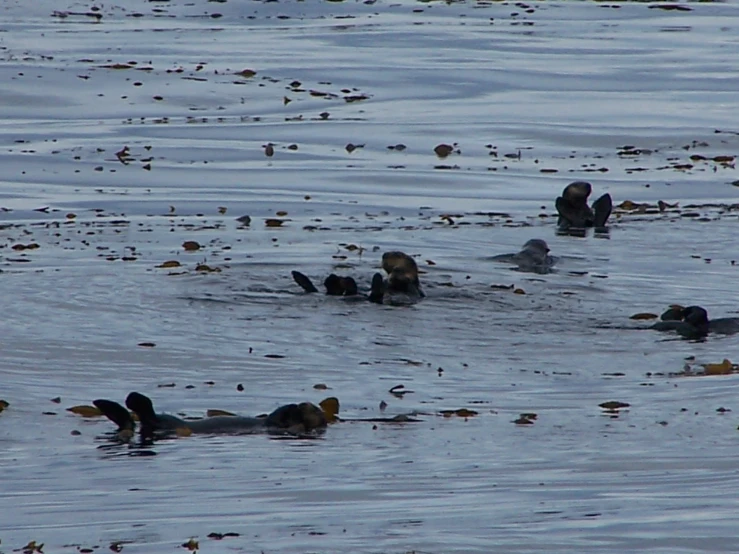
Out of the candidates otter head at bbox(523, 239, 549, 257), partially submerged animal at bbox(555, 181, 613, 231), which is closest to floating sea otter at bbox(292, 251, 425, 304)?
otter head at bbox(523, 239, 549, 257)

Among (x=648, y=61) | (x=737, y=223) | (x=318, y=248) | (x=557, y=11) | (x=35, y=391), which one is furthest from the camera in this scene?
(x=557, y=11)

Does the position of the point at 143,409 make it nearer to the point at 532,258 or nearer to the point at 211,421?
the point at 211,421

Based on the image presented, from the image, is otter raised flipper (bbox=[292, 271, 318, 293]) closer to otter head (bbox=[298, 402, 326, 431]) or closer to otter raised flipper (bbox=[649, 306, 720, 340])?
otter raised flipper (bbox=[649, 306, 720, 340])

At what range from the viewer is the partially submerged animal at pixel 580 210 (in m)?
13.5

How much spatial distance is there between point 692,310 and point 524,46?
17.6m

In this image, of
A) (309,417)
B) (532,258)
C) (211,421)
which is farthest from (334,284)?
(211,421)

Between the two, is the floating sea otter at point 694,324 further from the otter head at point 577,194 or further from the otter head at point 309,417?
the otter head at point 577,194

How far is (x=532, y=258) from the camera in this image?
37.6ft

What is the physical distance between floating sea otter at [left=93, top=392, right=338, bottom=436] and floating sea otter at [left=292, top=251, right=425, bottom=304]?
10.6 feet

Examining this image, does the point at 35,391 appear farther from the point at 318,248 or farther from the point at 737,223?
the point at 737,223

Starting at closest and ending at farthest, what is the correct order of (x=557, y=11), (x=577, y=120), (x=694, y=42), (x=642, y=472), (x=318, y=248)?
(x=642, y=472) → (x=318, y=248) → (x=577, y=120) → (x=694, y=42) → (x=557, y=11)

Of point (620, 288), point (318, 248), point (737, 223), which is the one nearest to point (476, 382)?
point (620, 288)

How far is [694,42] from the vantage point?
90.0 ft

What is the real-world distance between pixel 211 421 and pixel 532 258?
16.8 feet
